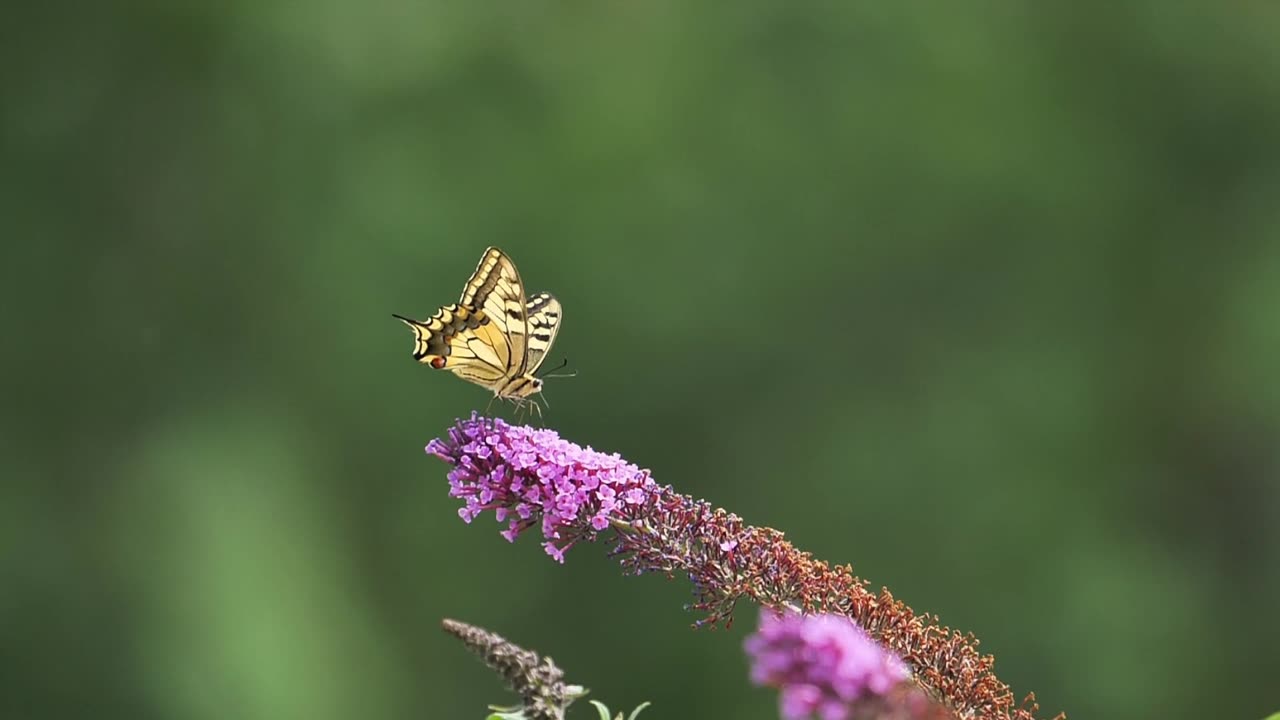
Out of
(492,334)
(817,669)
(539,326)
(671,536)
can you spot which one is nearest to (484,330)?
(492,334)

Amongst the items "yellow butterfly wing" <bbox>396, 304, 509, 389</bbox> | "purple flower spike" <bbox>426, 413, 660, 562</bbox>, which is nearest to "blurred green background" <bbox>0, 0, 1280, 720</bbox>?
"yellow butterfly wing" <bbox>396, 304, 509, 389</bbox>

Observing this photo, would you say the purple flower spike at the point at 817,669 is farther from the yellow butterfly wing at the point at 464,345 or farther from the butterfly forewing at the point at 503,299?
the butterfly forewing at the point at 503,299

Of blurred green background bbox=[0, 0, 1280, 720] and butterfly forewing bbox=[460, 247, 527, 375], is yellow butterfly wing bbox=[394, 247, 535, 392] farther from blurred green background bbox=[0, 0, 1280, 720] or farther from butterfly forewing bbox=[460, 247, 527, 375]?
blurred green background bbox=[0, 0, 1280, 720]

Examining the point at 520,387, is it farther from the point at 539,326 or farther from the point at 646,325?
the point at 646,325

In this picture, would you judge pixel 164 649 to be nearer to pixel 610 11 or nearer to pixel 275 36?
pixel 275 36

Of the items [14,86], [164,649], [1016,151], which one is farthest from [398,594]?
[1016,151]

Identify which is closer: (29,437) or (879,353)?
(29,437)

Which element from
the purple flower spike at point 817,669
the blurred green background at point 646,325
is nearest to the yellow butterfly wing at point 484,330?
the purple flower spike at point 817,669
